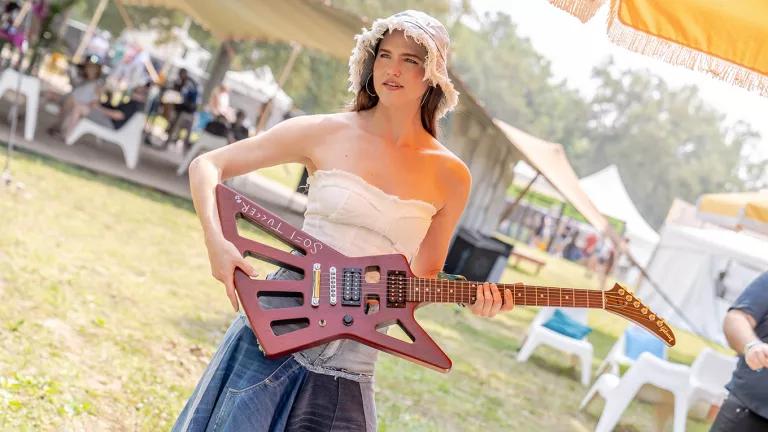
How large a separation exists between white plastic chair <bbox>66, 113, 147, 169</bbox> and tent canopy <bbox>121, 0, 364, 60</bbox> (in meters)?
2.07

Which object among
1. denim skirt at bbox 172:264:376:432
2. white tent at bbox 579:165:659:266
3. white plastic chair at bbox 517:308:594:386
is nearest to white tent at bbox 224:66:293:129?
white tent at bbox 579:165:659:266

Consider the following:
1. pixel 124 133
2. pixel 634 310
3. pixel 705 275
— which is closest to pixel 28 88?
pixel 124 133

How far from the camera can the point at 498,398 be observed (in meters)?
6.98

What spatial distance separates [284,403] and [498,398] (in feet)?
16.8

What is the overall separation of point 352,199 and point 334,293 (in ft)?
0.90

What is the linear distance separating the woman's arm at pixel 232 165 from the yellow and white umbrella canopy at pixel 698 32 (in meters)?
0.93

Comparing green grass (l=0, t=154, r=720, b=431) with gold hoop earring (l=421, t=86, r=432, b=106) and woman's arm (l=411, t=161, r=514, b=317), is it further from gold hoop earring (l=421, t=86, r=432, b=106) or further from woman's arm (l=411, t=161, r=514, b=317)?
gold hoop earring (l=421, t=86, r=432, b=106)

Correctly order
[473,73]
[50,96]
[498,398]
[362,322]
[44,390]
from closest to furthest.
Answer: [362,322] → [44,390] → [498,398] → [50,96] → [473,73]

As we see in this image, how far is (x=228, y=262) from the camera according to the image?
2051 mm

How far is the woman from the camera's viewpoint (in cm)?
214

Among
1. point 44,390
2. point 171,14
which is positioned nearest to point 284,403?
point 44,390

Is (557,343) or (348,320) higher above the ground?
(348,320)

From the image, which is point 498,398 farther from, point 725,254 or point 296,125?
point 725,254

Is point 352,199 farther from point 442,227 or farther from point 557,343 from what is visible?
point 557,343
